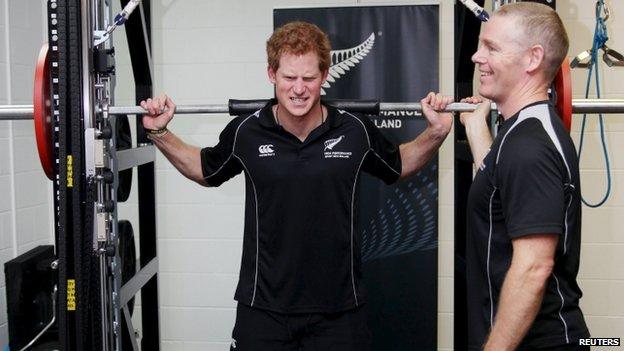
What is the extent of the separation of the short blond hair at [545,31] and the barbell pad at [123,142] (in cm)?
163

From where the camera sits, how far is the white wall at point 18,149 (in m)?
3.74

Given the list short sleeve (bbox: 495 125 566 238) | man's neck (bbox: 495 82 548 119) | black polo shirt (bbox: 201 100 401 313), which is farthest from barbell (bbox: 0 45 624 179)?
short sleeve (bbox: 495 125 566 238)

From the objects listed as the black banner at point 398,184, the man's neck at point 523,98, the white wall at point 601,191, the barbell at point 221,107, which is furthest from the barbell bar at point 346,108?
the white wall at point 601,191

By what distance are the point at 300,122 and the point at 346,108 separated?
198 millimetres

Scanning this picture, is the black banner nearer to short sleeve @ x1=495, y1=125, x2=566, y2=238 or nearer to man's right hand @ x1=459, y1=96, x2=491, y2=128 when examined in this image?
man's right hand @ x1=459, y1=96, x2=491, y2=128

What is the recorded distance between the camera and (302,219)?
237cm

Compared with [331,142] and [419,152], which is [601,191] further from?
[331,142]

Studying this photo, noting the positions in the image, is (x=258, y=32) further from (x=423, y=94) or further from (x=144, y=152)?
(x=144, y=152)

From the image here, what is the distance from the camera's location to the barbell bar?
2.40m

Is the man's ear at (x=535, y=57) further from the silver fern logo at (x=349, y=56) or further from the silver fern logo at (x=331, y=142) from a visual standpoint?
the silver fern logo at (x=349, y=56)

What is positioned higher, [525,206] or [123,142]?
[123,142]

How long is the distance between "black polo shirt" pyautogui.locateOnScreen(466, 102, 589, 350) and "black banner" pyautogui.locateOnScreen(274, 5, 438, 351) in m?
1.81

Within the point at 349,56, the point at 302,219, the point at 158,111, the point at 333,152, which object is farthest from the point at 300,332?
the point at 349,56

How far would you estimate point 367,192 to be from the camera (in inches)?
148
